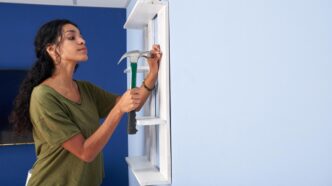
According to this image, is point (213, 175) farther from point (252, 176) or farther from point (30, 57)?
point (30, 57)

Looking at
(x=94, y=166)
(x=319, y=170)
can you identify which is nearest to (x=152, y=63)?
(x=94, y=166)

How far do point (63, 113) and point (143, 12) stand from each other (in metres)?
0.58

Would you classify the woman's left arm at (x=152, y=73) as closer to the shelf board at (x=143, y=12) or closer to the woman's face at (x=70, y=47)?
the shelf board at (x=143, y=12)

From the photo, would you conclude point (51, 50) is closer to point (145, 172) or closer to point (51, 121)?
point (51, 121)

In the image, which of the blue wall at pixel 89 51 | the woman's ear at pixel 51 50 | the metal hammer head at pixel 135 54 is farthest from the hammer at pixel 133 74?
the blue wall at pixel 89 51

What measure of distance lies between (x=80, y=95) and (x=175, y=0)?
0.61 meters

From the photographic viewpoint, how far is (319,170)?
53cm

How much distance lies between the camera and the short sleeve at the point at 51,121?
3.75 ft

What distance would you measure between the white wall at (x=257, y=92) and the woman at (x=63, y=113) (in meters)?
0.33

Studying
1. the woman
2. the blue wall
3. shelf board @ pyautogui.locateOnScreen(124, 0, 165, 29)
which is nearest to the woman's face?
the woman

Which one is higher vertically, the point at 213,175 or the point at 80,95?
the point at 80,95

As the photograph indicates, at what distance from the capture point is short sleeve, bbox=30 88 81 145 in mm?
1144

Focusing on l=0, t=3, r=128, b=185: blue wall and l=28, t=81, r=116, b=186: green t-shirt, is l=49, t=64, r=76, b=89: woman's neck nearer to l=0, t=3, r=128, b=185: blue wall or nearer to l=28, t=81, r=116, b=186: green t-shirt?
l=28, t=81, r=116, b=186: green t-shirt

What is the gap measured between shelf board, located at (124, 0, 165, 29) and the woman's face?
0.28 metres
